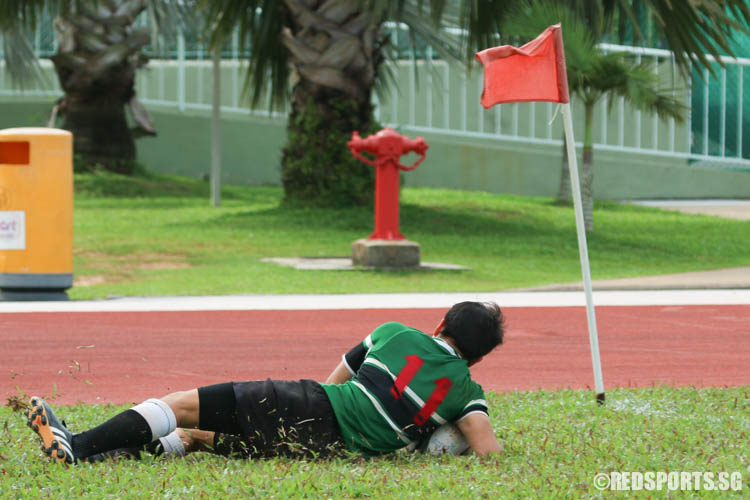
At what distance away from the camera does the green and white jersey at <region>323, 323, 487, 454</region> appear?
500cm

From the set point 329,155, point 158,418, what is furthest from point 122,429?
point 329,155

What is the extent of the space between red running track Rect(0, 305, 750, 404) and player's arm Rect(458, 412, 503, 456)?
7.29 feet

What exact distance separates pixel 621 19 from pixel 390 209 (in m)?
5.38

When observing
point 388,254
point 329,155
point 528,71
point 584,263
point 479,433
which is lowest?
point 479,433

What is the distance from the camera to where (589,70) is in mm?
16297

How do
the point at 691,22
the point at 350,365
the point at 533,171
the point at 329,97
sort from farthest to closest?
the point at 533,171
the point at 329,97
the point at 691,22
the point at 350,365

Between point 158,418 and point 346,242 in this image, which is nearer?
point 158,418

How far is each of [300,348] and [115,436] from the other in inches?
154

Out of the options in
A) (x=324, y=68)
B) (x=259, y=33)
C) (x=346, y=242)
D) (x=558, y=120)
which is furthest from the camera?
(x=558, y=120)

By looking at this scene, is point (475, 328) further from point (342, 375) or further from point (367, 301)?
point (367, 301)

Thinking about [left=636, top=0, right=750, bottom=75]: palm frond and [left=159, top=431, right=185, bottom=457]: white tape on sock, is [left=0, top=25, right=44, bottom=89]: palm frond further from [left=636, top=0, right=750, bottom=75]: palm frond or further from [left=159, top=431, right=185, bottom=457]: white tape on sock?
[left=159, top=431, right=185, bottom=457]: white tape on sock

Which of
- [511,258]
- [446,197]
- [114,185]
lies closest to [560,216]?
[446,197]

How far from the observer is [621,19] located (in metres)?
17.2

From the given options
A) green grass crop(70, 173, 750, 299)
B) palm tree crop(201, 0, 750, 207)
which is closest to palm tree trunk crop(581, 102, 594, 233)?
green grass crop(70, 173, 750, 299)
